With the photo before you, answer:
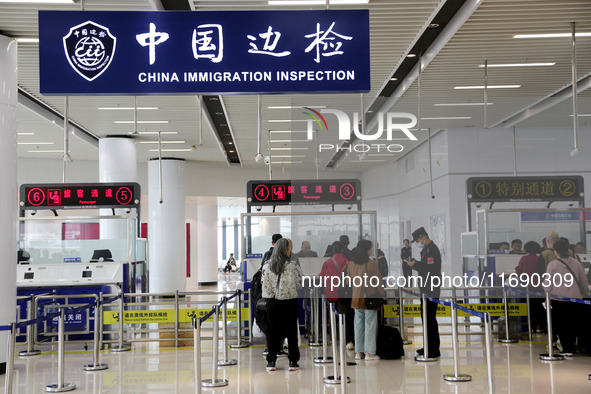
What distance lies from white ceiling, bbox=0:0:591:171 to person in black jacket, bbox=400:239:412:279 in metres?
0.78

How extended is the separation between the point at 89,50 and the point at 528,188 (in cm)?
432

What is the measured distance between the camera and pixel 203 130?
616 inches

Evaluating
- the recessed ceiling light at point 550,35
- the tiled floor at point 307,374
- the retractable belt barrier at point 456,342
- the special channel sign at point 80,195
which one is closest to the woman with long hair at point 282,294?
the tiled floor at point 307,374

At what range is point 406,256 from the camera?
603cm

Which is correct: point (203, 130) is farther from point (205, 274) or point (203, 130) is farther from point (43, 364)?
point (205, 274)

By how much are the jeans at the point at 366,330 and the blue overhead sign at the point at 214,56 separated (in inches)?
152

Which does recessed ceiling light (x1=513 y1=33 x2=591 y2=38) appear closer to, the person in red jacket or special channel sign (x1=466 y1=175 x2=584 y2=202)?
special channel sign (x1=466 y1=175 x2=584 y2=202)

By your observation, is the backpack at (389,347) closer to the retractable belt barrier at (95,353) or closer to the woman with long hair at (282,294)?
the woman with long hair at (282,294)

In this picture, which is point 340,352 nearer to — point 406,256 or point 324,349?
point 406,256

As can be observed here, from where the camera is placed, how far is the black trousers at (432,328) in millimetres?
8305

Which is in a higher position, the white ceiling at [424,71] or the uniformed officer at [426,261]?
the white ceiling at [424,71]

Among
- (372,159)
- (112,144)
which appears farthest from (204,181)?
(372,159)

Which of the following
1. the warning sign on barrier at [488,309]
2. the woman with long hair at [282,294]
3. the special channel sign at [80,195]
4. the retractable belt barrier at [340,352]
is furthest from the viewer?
the special channel sign at [80,195]

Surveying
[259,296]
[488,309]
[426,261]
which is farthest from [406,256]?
[488,309]
